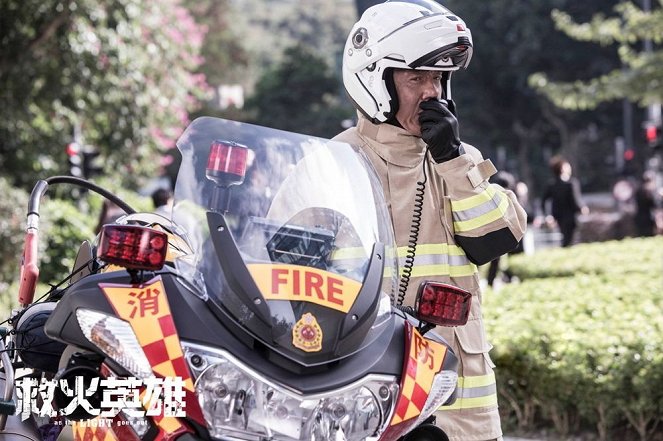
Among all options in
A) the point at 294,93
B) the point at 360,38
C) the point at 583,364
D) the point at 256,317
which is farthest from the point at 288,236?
the point at 294,93

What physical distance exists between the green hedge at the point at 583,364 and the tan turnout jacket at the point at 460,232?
3484mm

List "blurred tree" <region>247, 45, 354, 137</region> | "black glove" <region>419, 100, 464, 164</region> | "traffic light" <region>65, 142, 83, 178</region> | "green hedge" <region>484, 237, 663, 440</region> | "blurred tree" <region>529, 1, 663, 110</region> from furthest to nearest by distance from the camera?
1. "blurred tree" <region>247, 45, 354, 137</region>
2. "traffic light" <region>65, 142, 83, 178</region>
3. "blurred tree" <region>529, 1, 663, 110</region>
4. "green hedge" <region>484, 237, 663, 440</region>
5. "black glove" <region>419, 100, 464, 164</region>

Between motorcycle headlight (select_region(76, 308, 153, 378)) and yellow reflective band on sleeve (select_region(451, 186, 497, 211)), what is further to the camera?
yellow reflective band on sleeve (select_region(451, 186, 497, 211))

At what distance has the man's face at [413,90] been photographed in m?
4.02

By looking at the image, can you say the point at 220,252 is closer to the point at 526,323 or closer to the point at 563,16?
the point at 526,323

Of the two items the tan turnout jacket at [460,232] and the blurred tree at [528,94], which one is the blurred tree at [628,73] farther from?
the blurred tree at [528,94]

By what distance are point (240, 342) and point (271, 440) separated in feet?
0.78

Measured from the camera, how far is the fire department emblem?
2.91 metres

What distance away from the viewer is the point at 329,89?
61.7m

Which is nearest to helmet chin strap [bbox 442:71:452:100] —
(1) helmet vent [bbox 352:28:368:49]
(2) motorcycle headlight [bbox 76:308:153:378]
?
(1) helmet vent [bbox 352:28:368:49]

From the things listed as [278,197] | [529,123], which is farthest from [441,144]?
[529,123]

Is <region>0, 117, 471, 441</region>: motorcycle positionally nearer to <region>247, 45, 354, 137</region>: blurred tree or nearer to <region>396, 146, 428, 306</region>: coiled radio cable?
<region>396, 146, 428, 306</region>: coiled radio cable

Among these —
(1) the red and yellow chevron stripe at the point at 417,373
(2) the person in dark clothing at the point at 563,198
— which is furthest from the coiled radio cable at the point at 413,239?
(2) the person in dark clothing at the point at 563,198

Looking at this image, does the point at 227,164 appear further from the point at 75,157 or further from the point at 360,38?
the point at 75,157
